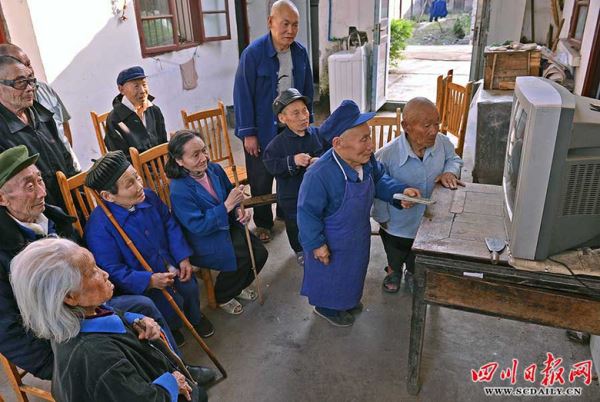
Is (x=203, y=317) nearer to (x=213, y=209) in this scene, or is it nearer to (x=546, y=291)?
(x=213, y=209)

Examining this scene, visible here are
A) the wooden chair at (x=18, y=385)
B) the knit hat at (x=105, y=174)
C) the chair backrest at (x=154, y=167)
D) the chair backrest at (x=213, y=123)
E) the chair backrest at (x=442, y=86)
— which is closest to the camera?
the wooden chair at (x=18, y=385)

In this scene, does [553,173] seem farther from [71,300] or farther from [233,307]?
[233,307]

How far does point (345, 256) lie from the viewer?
2342 mm

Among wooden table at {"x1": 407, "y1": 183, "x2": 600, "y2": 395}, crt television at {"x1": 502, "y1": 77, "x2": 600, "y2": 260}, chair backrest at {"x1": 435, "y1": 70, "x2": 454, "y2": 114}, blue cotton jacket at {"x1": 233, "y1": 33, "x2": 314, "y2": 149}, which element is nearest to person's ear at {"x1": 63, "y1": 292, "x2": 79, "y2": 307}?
wooden table at {"x1": 407, "y1": 183, "x2": 600, "y2": 395}

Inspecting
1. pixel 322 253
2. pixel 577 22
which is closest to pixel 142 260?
pixel 322 253

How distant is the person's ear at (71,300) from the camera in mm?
1286

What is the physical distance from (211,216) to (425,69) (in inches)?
382

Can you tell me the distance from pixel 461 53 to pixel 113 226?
13375 mm

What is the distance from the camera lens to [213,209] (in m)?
2.44

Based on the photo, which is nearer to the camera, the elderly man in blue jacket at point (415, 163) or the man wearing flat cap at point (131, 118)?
the elderly man in blue jacket at point (415, 163)

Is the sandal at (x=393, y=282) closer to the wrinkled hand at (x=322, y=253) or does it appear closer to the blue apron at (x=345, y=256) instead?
the blue apron at (x=345, y=256)

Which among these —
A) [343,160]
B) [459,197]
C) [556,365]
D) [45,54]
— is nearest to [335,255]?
[343,160]

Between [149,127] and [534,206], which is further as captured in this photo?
[149,127]

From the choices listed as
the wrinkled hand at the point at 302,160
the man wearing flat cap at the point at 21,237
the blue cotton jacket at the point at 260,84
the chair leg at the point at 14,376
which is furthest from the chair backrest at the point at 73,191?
the blue cotton jacket at the point at 260,84
